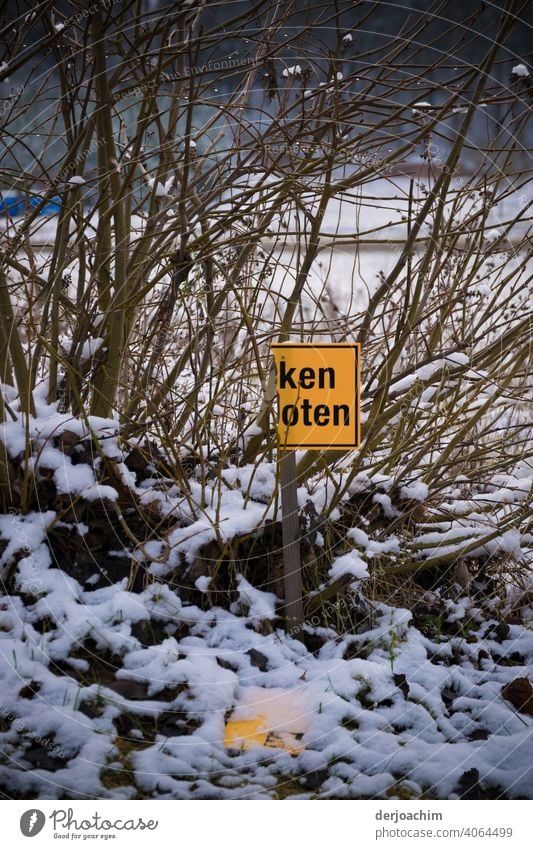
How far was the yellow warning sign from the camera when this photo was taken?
1.81 m

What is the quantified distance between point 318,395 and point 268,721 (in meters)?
0.76

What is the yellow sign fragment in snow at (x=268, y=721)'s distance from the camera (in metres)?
1.65

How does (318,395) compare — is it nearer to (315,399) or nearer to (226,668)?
(315,399)

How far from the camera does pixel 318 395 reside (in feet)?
6.04

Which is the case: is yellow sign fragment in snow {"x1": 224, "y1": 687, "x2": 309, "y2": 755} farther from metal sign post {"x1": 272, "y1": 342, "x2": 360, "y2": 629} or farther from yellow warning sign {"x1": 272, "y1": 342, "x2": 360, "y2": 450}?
yellow warning sign {"x1": 272, "y1": 342, "x2": 360, "y2": 450}

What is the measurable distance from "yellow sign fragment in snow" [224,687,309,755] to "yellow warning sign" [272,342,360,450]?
0.59m

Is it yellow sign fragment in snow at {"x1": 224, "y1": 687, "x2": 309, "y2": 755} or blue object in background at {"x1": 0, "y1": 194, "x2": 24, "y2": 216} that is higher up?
blue object in background at {"x1": 0, "y1": 194, "x2": 24, "y2": 216}

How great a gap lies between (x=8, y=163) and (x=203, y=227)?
0.92 m

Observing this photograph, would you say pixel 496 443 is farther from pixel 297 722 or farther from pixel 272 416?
pixel 297 722

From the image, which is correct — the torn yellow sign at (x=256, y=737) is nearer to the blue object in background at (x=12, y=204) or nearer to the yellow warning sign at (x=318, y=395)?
the yellow warning sign at (x=318, y=395)

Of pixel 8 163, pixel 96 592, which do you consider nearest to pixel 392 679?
pixel 96 592
